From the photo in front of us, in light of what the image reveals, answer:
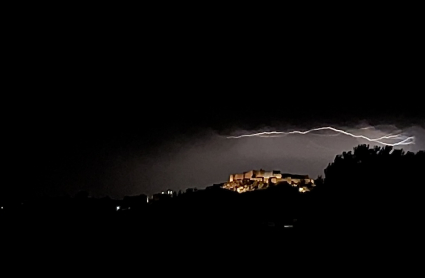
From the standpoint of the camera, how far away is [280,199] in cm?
2120

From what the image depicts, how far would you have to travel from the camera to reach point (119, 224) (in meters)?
14.5

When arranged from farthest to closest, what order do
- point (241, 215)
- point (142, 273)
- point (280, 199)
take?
point (280, 199), point (241, 215), point (142, 273)

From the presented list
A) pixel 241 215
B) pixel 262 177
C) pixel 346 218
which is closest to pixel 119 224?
pixel 241 215

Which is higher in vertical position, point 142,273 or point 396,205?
point 396,205

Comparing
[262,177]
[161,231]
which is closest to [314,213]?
[161,231]

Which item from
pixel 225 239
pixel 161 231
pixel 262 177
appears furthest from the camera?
pixel 262 177

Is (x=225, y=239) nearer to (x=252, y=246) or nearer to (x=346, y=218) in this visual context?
(x=252, y=246)

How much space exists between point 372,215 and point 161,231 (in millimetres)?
5231

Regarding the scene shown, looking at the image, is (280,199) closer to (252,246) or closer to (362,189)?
(362,189)

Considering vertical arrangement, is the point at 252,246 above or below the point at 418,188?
below

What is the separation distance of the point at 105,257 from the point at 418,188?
24.1ft

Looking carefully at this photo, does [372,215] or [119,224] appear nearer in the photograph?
[372,215]

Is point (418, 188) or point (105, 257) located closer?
point (105, 257)

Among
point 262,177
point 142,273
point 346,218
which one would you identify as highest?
point 262,177
